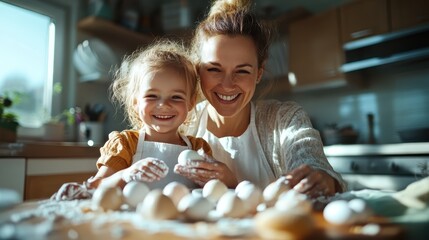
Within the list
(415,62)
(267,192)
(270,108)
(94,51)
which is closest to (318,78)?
(415,62)

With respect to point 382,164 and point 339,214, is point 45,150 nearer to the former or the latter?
point 339,214

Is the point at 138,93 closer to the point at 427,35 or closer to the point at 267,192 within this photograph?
the point at 267,192

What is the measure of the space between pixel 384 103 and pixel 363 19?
0.60 meters

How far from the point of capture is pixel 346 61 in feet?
7.26

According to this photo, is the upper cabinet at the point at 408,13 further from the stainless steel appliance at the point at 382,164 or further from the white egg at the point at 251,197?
the white egg at the point at 251,197

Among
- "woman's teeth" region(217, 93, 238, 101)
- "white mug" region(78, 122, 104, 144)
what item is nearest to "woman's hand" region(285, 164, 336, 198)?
"woman's teeth" region(217, 93, 238, 101)

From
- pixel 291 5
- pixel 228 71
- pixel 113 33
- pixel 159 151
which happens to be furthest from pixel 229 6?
pixel 291 5

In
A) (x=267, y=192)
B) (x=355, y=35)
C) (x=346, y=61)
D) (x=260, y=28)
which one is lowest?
(x=267, y=192)

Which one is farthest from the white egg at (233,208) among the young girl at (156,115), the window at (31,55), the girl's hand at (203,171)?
the window at (31,55)

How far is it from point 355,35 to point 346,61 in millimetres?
178

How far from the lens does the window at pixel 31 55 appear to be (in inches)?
79.9

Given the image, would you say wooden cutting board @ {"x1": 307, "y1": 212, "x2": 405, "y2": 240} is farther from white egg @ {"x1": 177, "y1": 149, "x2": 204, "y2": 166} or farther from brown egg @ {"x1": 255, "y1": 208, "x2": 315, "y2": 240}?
white egg @ {"x1": 177, "y1": 149, "x2": 204, "y2": 166}

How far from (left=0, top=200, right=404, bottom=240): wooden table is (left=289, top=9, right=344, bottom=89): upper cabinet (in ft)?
6.61

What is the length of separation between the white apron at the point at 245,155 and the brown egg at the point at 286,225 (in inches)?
26.5
